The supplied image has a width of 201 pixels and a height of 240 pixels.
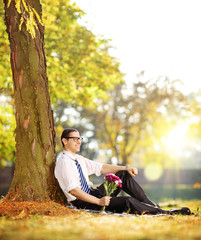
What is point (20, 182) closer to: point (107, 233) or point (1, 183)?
point (107, 233)

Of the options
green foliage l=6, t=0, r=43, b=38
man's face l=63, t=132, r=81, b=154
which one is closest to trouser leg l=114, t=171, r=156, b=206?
man's face l=63, t=132, r=81, b=154

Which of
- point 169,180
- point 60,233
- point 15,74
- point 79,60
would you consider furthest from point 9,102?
point 169,180

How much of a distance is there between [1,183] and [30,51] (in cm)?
1715

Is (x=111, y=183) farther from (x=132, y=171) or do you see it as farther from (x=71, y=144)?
(x=71, y=144)

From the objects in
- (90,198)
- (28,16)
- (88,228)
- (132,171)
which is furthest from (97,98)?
(88,228)

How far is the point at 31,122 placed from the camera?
6762 millimetres

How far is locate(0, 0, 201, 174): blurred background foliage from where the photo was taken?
490 inches

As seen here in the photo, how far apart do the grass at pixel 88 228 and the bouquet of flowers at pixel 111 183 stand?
73cm

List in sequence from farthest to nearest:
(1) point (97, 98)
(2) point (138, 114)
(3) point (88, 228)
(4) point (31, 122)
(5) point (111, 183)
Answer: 1. (1) point (97, 98)
2. (2) point (138, 114)
3. (4) point (31, 122)
4. (5) point (111, 183)
5. (3) point (88, 228)

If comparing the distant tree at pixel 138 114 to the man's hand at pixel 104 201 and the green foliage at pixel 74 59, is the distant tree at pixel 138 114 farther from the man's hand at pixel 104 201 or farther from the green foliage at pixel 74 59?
the man's hand at pixel 104 201

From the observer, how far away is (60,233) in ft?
13.1

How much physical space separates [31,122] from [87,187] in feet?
5.21

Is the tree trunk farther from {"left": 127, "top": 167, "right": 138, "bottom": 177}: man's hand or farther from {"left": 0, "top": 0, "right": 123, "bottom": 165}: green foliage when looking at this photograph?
{"left": 0, "top": 0, "right": 123, "bottom": 165}: green foliage

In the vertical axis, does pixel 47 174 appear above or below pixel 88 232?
above
